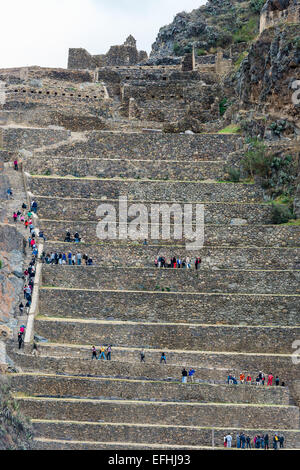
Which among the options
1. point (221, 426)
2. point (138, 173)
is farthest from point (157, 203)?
point (221, 426)

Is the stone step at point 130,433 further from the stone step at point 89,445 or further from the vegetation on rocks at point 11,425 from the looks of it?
the vegetation on rocks at point 11,425

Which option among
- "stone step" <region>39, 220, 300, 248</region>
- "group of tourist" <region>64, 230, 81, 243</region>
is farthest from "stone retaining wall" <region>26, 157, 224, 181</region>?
"group of tourist" <region>64, 230, 81, 243</region>

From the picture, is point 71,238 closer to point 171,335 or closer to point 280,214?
point 171,335

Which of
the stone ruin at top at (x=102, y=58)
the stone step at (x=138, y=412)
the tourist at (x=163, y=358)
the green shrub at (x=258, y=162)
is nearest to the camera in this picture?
the stone step at (x=138, y=412)

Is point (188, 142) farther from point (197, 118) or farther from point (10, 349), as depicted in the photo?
point (10, 349)

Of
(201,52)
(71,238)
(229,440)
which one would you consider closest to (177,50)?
(201,52)

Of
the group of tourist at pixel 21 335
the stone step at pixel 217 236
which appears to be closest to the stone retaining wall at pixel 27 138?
the stone step at pixel 217 236
